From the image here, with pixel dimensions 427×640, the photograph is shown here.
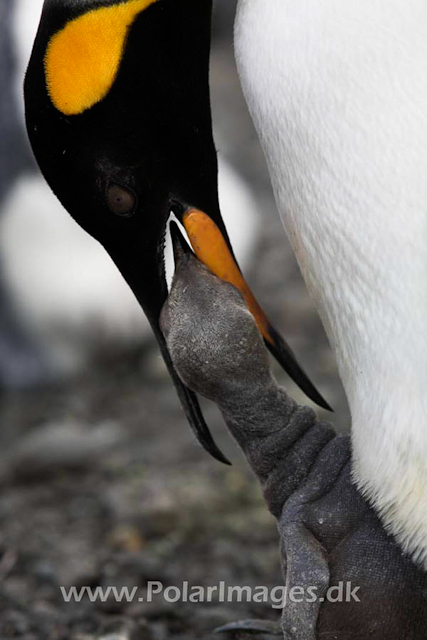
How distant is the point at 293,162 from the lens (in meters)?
2.18

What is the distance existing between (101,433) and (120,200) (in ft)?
6.67

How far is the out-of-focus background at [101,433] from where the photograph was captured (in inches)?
122

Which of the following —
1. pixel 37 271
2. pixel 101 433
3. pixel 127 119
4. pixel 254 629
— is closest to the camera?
pixel 127 119

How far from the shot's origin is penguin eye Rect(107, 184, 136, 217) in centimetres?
227

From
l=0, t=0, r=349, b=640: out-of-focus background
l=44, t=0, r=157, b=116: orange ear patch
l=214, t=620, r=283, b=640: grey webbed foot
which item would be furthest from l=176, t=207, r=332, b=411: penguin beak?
l=0, t=0, r=349, b=640: out-of-focus background

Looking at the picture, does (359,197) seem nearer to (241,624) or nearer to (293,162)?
(293,162)

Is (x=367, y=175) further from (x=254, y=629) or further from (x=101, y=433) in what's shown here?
(x=101, y=433)

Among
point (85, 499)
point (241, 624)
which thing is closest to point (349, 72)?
point (241, 624)

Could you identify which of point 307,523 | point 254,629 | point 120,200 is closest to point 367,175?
point 120,200

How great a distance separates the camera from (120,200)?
7.47 feet

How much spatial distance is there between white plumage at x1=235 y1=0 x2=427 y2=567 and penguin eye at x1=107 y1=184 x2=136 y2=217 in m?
0.27

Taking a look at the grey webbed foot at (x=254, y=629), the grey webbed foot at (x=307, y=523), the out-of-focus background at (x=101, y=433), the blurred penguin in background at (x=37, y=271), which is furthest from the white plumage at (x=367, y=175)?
the blurred penguin in background at (x=37, y=271)

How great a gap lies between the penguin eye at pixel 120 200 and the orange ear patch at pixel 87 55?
16 cm

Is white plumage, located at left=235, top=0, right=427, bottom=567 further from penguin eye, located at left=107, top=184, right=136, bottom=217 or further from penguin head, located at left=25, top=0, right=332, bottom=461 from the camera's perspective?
penguin eye, located at left=107, top=184, right=136, bottom=217
